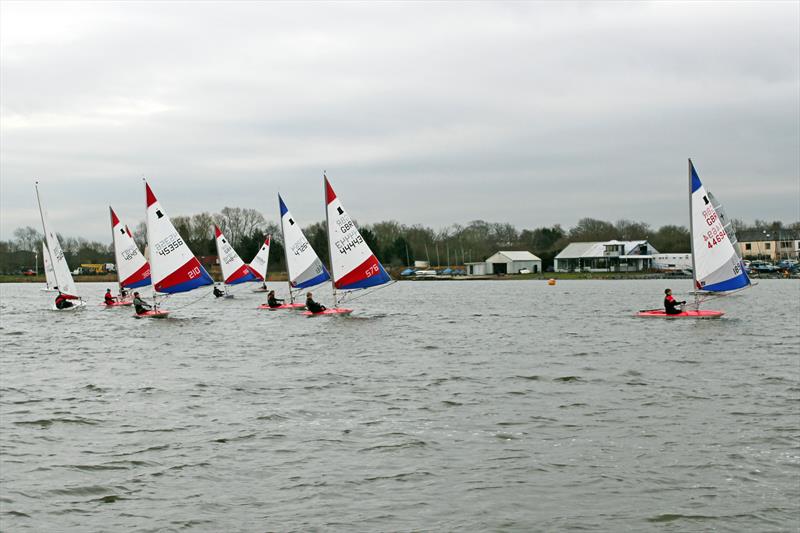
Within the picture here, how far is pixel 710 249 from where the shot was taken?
33.9 m

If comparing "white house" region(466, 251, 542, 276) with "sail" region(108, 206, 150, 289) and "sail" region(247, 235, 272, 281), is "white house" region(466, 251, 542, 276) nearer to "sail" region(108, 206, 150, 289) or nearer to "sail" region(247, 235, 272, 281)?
"sail" region(247, 235, 272, 281)

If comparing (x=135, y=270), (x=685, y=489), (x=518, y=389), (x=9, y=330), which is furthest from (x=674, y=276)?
(x=685, y=489)

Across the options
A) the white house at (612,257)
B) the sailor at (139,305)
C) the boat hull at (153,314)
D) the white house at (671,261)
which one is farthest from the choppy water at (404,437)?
the white house at (612,257)

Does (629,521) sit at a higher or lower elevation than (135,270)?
lower

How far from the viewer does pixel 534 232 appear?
Result: 160875mm

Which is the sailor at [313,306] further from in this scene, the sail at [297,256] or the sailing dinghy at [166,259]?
the sail at [297,256]

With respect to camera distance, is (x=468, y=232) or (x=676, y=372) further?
(x=468, y=232)

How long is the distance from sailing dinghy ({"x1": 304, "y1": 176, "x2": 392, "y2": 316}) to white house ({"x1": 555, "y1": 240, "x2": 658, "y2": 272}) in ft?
275

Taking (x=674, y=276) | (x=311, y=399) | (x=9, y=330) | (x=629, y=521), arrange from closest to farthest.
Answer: (x=629, y=521)
(x=311, y=399)
(x=9, y=330)
(x=674, y=276)

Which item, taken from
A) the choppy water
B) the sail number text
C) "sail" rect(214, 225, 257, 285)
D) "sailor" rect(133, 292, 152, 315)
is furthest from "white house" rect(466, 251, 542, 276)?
the choppy water

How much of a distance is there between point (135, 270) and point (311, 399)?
105 ft

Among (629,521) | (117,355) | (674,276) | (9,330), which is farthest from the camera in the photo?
(674,276)

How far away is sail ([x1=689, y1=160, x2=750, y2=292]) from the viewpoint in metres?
33.9

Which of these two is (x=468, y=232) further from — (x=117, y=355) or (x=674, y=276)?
(x=117, y=355)
